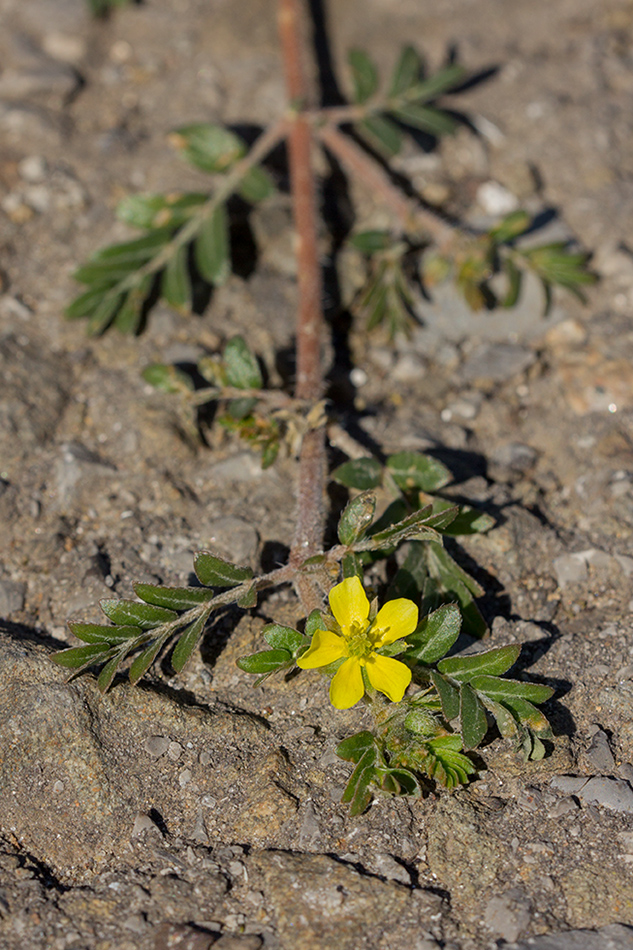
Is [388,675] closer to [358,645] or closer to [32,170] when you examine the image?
[358,645]

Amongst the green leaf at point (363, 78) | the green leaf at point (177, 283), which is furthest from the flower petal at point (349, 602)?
the green leaf at point (363, 78)

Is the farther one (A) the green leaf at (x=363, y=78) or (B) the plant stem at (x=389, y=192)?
(A) the green leaf at (x=363, y=78)

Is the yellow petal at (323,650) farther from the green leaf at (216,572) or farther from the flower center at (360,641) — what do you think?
the green leaf at (216,572)

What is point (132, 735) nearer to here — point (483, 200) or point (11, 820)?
point (11, 820)

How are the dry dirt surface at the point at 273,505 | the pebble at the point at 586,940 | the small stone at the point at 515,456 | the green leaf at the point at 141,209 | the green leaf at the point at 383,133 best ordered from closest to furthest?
the pebble at the point at 586,940
the dry dirt surface at the point at 273,505
the small stone at the point at 515,456
the green leaf at the point at 141,209
the green leaf at the point at 383,133

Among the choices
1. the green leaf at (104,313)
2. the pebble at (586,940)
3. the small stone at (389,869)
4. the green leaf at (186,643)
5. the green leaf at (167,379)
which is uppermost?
the green leaf at (104,313)

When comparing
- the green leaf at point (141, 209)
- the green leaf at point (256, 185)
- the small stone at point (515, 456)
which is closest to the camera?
the small stone at point (515, 456)

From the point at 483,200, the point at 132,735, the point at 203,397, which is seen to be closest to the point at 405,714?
the point at 132,735

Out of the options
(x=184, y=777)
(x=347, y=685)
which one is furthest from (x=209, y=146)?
(x=184, y=777)
